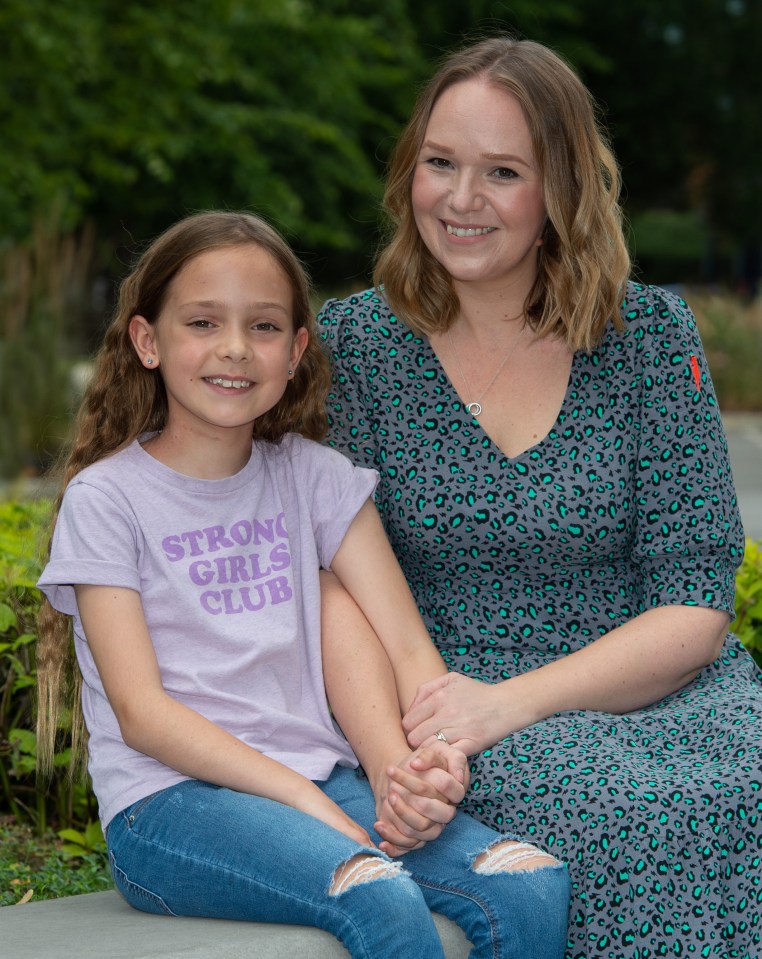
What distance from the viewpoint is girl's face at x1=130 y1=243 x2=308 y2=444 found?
2832mm

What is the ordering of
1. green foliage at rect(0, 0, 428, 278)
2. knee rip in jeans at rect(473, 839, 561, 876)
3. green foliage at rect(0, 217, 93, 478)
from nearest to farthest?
knee rip in jeans at rect(473, 839, 561, 876)
green foliage at rect(0, 217, 93, 478)
green foliage at rect(0, 0, 428, 278)

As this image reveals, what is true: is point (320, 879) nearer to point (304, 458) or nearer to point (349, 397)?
point (304, 458)

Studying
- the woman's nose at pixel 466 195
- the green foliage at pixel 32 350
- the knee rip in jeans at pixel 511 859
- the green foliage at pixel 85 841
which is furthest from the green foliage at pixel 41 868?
the green foliage at pixel 32 350

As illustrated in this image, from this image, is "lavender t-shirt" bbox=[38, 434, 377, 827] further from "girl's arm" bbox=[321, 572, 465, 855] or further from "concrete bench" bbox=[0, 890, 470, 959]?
"concrete bench" bbox=[0, 890, 470, 959]

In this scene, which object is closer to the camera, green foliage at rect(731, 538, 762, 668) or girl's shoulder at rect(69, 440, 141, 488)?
girl's shoulder at rect(69, 440, 141, 488)

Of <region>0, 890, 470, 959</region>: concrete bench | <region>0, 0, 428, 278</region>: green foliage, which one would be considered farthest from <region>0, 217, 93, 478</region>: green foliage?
<region>0, 890, 470, 959</region>: concrete bench

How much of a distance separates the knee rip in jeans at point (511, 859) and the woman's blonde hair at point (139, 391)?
37.5 inches

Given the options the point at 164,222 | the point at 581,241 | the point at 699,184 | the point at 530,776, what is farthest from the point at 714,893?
the point at 699,184

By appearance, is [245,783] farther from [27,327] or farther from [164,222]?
[164,222]

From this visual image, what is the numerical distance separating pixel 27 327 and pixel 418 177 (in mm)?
7250

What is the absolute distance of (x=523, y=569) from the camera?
3.06 metres

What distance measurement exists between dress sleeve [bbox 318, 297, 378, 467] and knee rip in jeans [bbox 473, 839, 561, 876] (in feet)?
3.19

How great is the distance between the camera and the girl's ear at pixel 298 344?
9.88 feet

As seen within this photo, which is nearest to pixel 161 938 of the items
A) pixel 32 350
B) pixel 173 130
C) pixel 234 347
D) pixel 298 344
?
pixel 234 347
